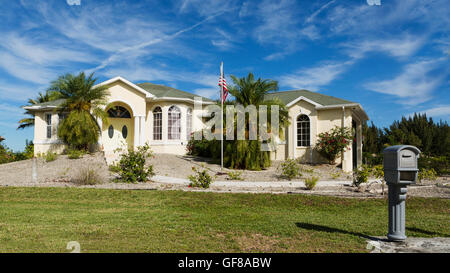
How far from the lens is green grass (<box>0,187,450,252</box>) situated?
457 cm

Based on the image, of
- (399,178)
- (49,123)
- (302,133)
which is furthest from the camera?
(49,123)

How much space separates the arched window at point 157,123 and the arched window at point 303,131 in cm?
885

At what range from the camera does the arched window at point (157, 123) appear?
21250 mm

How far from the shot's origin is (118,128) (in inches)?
840

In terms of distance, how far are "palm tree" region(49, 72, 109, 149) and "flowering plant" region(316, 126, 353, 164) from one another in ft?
41.5

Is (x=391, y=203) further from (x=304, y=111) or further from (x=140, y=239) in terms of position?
(x=304, y=111)

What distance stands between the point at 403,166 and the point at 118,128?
19.3 m

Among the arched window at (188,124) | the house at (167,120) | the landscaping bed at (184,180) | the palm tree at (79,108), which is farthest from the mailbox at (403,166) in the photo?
the arched window at (188,124)

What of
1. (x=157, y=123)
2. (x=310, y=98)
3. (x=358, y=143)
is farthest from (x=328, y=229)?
(x=358, y=143)

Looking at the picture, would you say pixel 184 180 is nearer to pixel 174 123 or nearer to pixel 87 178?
pixel 87 178

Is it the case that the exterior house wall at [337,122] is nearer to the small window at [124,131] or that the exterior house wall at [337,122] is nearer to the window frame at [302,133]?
the window frame at [302,133]

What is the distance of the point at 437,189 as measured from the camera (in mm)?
10508
